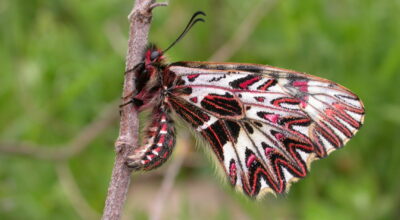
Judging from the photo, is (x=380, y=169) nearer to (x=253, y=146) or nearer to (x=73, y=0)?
(x=253, y=146)

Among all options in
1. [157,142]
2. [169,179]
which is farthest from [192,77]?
[169,179]

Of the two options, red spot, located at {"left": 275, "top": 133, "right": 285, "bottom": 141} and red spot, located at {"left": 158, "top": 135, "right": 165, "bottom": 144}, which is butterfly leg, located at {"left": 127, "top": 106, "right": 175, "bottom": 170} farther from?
red spot, located at {"left": 275, "top": 133, "right": 285, "bottom": 141}

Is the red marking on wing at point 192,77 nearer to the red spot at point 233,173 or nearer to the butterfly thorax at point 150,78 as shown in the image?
the butterfly thorax at point 150,78

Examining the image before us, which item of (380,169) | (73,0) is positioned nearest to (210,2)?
(73,0)

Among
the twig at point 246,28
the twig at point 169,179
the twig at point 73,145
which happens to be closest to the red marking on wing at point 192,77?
the twig at point 169,179

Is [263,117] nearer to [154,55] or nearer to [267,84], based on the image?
[267,84]

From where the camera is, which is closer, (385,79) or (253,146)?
(253,146)
